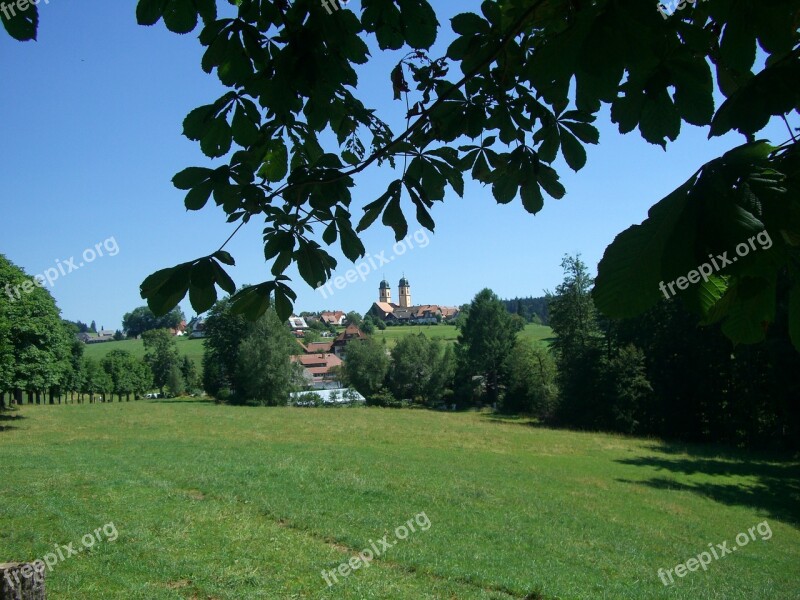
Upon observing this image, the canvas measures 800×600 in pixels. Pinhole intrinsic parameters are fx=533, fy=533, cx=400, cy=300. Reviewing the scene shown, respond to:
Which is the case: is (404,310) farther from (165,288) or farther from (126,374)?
(165,288)

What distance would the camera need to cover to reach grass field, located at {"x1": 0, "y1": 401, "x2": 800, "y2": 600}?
7188mm

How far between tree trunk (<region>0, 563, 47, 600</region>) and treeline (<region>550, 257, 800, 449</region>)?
2959 centimetres

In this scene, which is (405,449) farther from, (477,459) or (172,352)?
(172,352)

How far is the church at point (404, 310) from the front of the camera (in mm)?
103375

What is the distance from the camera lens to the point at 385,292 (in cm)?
Result: 11050

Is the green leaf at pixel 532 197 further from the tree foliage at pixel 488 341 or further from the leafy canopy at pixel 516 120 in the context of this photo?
the tree foliage at pixel 488 341

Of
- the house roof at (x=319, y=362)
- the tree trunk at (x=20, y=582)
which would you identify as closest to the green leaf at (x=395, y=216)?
the tree trunk at (x=20, y=582)

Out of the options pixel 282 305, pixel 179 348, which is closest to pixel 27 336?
pixel 282 305

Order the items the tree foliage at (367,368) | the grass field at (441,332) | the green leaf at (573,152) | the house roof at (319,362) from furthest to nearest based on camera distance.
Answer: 1. the grass field at (441,332)
2. the house roof at (319,362)
3. the tree foliage at (367,368)
4. the green leaf at (573,152)

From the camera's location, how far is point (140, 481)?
12.7m

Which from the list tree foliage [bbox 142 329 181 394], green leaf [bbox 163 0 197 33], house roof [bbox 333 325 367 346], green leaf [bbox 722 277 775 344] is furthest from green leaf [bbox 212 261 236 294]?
house roof [bbox 333 325 367 346]

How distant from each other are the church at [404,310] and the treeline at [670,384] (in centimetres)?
6210

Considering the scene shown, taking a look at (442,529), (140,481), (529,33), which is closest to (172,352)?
(140,481)

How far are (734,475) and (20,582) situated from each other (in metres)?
23.8
